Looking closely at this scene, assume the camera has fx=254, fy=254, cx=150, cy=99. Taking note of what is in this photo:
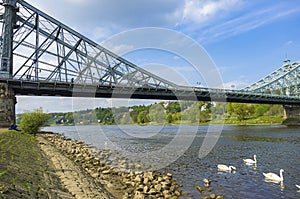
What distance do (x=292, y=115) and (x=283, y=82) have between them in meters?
17.7

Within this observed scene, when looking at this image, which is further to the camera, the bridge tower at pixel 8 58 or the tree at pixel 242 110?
the tree at pixel 242 110

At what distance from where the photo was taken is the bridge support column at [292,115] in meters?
72.0

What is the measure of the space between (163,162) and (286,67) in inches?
3769

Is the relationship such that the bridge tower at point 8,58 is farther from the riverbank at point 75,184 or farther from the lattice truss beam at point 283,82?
the lattice truss beam at point 283,82

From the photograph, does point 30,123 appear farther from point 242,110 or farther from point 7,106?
point 242,110

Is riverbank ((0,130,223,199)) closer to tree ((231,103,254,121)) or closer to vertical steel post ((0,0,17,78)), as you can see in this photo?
vertical steel post ((0,0,17,78))

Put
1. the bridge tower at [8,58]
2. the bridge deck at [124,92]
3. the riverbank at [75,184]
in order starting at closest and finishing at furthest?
the riverbank at [75,184]
the bridge tower at [8,58]
the bridge deck at [124,92]

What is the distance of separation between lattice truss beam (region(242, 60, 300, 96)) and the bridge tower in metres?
70.2

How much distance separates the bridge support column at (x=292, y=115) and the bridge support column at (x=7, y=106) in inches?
2720

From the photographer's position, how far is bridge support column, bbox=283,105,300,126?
7199cm

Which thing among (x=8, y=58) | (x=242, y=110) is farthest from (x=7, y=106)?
(x=242, y=110)

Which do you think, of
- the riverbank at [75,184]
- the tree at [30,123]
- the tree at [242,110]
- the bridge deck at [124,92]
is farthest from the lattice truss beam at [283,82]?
the riverbank at [75,184]

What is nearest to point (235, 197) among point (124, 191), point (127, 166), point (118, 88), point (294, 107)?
point (124, 191)

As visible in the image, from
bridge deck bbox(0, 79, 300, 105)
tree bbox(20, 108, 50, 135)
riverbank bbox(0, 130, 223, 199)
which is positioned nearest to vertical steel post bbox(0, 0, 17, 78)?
bridge deck bbox(0, 79, 300, 105)
